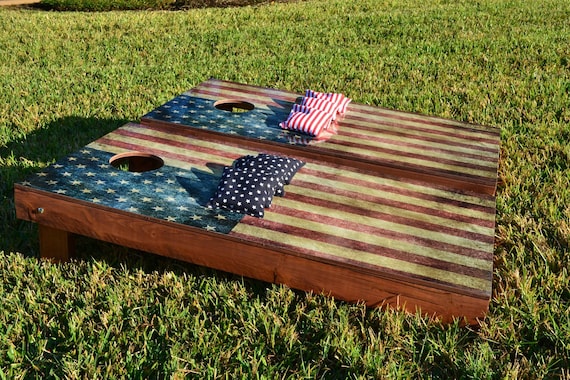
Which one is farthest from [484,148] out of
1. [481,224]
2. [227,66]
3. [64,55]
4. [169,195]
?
[64,55]

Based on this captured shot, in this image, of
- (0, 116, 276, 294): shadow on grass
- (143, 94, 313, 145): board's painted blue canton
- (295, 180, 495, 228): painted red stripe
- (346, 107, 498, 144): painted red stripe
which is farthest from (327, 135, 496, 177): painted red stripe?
(0, 116, 276, 294): shadow on grass

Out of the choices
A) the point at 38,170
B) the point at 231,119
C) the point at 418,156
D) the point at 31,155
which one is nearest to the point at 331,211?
the point at 418,156

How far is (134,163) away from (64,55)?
648 centimetres

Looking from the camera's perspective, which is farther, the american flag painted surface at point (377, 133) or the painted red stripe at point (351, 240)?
the american flag painted surface at point (377, 133)

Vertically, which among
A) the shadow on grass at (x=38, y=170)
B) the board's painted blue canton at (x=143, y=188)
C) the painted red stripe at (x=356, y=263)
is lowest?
the shadow on grass at (x=38, y=170)

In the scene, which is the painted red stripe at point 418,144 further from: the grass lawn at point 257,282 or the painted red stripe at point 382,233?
the painted red stripe at point 382,233

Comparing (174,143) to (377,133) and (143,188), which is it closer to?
(143,188)

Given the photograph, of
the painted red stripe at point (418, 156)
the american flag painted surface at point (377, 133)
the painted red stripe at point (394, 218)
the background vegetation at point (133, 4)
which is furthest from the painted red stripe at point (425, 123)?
the background vegetation at point (133, 4)

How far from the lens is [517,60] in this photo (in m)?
10.4

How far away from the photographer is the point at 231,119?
5781 mm

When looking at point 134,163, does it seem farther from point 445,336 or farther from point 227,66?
point 227,66

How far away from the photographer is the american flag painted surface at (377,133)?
16.7 ft

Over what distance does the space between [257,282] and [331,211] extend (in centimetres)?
76

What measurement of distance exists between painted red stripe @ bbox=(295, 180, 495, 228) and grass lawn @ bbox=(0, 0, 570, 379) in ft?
1.47
